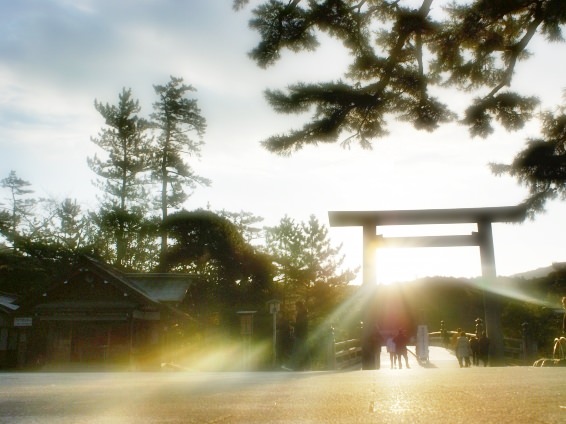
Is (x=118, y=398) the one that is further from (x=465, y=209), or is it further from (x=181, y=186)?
(x=181, y=186)

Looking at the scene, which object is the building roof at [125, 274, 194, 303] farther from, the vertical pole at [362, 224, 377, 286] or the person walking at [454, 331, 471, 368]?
the vertical pole at [362, 224, 377, 286]

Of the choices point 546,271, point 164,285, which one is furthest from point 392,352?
point 546,271

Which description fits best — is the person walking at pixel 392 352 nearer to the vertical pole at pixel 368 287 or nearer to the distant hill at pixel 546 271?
the distant hill at pixel 546 271

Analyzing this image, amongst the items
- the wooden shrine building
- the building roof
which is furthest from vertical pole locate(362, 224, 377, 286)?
the building roof

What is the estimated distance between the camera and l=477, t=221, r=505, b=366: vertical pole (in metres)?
11.3

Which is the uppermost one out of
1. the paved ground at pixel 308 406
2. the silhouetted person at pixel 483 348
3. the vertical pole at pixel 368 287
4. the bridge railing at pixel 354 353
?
the vertical pole at pixel 368 287

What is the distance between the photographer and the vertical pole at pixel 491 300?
1129cm

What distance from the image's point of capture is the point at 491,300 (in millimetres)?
11383

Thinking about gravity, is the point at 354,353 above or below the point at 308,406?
below

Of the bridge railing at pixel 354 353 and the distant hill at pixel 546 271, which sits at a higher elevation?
the distant hill at pixel 546 271

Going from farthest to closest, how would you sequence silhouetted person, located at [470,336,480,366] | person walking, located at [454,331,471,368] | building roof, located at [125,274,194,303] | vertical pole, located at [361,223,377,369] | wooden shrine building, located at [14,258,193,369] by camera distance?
building roof, located at [125,274,194,303] < wooden shrine building, located at [14,258,193,369] < person walking, located at [454,331,471,368] < silhouetted person, located at [470,336,480,366] < vertical pole, located at [361,223,377,369]

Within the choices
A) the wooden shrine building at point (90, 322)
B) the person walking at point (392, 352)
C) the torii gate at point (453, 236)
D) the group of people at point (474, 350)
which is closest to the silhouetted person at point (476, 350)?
Result: the group of people at point (474, 350)

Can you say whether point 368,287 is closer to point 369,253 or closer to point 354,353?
point 369,253

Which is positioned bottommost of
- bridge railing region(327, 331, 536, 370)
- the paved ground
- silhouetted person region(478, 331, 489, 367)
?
bridge railing region(327, 331, 536, 370)
